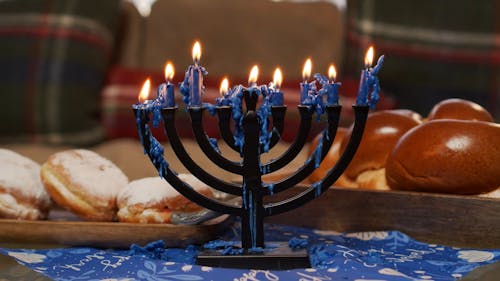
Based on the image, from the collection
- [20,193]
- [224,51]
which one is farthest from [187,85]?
[224,51]

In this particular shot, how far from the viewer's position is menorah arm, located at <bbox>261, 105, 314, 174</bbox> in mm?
777

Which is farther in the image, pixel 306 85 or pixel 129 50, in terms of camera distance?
pixel 129 50

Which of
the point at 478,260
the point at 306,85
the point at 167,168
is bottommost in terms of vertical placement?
the point at 478,260

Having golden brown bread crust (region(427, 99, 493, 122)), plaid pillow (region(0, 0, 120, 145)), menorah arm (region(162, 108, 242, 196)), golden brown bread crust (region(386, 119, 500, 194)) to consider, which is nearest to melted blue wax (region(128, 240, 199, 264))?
menorah arm (region(162, 108, 242, 196))

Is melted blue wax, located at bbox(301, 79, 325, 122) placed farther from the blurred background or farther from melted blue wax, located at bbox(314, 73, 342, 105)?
the blurred background

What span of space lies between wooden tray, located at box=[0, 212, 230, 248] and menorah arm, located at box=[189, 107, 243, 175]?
0.13 m

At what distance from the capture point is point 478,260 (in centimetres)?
81

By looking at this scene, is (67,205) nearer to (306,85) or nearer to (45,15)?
(306,85)

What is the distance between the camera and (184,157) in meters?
0.79

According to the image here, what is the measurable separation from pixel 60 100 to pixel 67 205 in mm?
1603

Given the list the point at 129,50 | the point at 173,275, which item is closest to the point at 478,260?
the point at 173,275

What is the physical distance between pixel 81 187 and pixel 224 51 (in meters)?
1.69

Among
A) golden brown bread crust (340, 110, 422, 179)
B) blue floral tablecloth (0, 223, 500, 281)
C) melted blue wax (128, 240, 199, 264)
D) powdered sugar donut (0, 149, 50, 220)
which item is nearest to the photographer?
blue floral tablecloth (0, 223, 500, 281)

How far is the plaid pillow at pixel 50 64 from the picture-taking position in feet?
8.02
